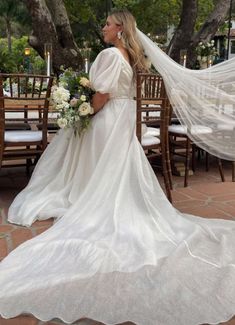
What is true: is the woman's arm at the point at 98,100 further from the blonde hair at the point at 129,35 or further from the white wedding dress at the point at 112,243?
the blonde hair at the point at 129,35

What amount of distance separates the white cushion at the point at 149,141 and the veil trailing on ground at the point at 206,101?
55 centimetres

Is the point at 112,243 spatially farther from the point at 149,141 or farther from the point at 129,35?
the point at 129,35

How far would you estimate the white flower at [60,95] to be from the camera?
3.08 m

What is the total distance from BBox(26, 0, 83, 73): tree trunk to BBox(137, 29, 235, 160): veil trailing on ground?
450 centimetres

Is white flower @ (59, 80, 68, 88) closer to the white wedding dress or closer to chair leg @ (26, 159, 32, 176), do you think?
the white wedding dress

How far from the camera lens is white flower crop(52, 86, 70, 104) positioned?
3.08 metres

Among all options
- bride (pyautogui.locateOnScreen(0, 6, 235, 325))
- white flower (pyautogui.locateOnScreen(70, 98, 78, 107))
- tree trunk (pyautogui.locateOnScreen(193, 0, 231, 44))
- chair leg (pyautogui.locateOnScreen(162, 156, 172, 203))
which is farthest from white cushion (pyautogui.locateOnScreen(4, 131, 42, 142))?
tree trunk (pyautogui.locateOnScreen(193, 0, 231, 44))

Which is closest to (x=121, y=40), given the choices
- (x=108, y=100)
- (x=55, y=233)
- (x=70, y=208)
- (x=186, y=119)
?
(x=108, y=100)

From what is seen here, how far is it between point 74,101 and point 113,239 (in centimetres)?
114

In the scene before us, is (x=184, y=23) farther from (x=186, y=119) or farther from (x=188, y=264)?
(x=188, y=264)

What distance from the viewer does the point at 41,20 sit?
22.9ft

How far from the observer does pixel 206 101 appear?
290 centimetres

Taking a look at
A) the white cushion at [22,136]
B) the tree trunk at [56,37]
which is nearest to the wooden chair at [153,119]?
the white cushion at [22,136]

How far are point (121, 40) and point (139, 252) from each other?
1586 mm
